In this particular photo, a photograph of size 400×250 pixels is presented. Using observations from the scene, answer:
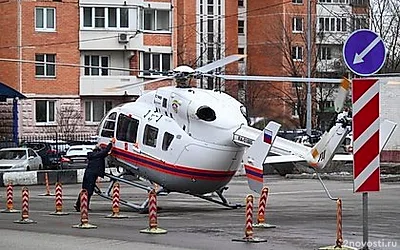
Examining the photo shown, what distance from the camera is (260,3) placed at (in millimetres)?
84375

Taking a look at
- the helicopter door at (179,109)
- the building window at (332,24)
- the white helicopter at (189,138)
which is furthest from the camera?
the building window at (332,24)

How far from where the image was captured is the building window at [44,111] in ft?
205

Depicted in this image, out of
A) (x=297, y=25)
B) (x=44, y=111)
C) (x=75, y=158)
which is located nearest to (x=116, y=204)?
(x=75, y=158)

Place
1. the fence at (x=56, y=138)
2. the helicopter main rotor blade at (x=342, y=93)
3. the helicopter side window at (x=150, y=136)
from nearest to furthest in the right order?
the helicopter main rotor blade at (x=342, y=93) → the helicopter side window at (x=150, y=136) → the fence at (x=56, y=138)

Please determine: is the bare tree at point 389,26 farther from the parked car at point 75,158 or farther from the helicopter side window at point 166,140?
the helicopter side window at point 166,140

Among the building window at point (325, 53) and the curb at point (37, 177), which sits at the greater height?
the building window at point (325, 53)

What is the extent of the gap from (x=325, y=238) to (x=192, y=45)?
57978 mm

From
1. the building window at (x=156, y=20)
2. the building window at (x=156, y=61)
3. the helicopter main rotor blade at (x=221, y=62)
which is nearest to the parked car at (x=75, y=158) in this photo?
the building window at (x=156, y=61)

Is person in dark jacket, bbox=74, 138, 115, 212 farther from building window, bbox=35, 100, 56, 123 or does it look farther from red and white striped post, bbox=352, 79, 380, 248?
building window, bbox=35, 100, 56, 123

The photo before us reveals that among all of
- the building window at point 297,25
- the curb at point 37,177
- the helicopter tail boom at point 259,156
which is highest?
the building window at point 297,25

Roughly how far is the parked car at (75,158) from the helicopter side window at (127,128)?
18778 mm

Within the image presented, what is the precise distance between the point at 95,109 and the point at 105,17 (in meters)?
6.09

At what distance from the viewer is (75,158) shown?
46.9 metres

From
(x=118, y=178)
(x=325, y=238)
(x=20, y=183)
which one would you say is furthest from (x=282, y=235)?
(x=20, y=183)
